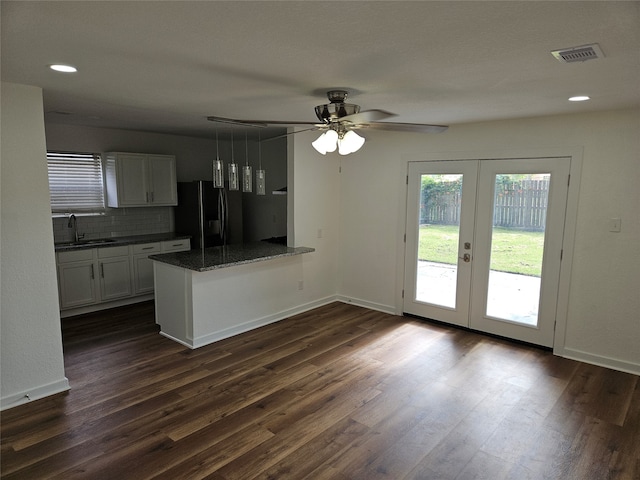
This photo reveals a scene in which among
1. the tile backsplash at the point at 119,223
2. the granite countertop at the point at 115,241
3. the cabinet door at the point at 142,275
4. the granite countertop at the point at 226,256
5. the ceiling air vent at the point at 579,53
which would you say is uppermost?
the ceiling air vent at the point at 579,53

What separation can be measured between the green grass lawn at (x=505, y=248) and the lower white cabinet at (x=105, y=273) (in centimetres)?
358

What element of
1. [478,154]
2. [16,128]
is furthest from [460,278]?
[16,128]

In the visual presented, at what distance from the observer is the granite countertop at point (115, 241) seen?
4.88 m

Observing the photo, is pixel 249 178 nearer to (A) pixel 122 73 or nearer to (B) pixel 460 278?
(A) pixel 122 73

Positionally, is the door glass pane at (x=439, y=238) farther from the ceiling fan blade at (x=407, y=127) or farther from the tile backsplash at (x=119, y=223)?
the tile backsplash at (x=119, y=223)

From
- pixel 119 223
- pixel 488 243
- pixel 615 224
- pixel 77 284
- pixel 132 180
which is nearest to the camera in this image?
pixel 615 224

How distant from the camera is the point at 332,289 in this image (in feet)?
18.9

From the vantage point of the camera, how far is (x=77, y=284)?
193 inches

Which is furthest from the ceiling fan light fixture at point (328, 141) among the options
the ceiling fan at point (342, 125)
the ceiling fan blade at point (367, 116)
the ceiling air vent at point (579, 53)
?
the ceiling air vent at point (579, 53)

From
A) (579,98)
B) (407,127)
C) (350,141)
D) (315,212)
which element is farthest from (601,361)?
(315,212)

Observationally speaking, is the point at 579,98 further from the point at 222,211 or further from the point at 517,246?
the point at 222,211

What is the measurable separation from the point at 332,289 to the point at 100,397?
327 centimetres

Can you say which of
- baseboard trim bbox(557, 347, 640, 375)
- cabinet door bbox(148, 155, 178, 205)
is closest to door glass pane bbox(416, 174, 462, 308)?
baseboard trim bbox(557, 347, 640, 375)

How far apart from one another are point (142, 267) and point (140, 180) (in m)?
1.19
